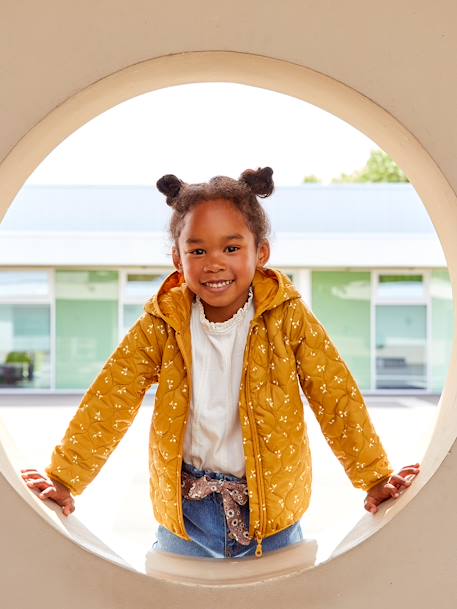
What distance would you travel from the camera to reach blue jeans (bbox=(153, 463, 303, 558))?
2291 millimetres

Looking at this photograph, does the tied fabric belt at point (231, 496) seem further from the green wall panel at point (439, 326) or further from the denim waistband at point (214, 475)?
the green wall panel at point (439, 326)

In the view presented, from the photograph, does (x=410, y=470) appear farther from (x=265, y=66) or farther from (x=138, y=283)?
(x=138, y=283)

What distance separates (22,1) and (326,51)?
656mm

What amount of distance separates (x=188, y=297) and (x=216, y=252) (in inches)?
7.1

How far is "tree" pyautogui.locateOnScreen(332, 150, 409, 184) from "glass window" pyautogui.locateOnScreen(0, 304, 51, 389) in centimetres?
2225

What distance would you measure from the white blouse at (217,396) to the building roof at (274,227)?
11200mm

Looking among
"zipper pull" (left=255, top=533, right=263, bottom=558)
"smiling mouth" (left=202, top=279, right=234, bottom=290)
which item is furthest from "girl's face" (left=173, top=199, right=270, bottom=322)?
"zipper pull" (left=255, top=533, right=263, bottom=558)

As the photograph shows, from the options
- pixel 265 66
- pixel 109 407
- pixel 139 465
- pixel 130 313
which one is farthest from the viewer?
pixel 130 313

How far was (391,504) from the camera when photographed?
2.02m

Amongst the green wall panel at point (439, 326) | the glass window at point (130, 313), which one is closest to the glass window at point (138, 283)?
the glass window at point (130, 313)

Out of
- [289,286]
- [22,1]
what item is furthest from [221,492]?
[22,1]

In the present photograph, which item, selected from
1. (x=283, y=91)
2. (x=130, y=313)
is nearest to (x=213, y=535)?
(x=283, y=91)

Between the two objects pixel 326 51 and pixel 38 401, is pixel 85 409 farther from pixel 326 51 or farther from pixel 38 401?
pixel 38 401

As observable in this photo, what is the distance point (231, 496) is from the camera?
2.27m
